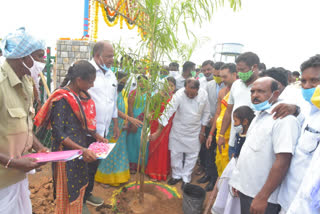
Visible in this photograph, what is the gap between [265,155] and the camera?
1.72 m

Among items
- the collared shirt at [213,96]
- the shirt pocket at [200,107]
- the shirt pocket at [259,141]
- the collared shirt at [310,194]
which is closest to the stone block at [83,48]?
the collared shirt at [213,96]

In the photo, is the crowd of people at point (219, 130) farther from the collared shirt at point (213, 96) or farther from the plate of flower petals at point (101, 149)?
the collared shirt at point (213, 96)

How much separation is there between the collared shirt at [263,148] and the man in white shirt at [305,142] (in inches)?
2.6

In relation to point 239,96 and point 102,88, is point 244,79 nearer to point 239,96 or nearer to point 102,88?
point 239,96

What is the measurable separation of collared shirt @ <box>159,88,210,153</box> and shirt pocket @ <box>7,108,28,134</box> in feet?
7.24

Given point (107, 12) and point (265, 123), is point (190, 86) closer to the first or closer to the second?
point (265, 123)

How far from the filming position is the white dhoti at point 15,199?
1489 millimetres

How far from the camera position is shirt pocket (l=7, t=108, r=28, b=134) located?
4.65 ft

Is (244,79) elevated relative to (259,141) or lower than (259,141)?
elevated

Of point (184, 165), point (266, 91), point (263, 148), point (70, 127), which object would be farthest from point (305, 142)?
point (184, 165)

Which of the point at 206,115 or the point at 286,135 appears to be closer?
the point at 286,135

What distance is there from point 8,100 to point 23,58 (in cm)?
31

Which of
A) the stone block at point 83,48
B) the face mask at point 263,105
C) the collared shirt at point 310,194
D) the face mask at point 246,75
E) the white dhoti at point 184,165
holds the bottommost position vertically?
the white dhoti at point 184,165

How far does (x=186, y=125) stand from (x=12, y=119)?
2.66m
